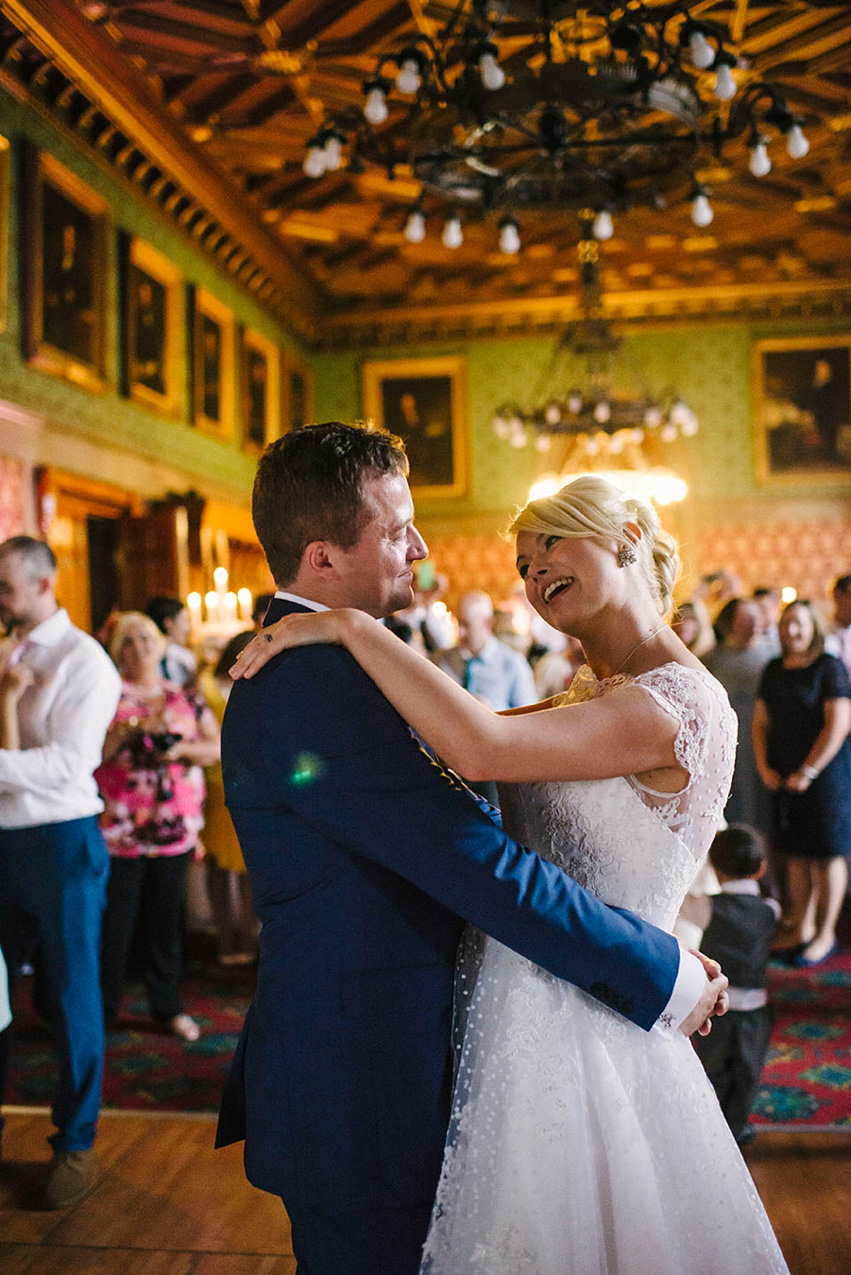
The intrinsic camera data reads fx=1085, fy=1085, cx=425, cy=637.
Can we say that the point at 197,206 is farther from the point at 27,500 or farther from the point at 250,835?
the point at 250,835

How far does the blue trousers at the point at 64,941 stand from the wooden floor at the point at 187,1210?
0.66ft

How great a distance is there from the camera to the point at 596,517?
5.89ft

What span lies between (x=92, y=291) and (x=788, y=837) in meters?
6.26

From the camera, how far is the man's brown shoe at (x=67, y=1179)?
2963 mm

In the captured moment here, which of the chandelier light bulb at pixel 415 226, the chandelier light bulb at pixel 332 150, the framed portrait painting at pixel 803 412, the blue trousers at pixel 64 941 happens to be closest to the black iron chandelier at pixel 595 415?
the framed portrait painting at pixel 803 412

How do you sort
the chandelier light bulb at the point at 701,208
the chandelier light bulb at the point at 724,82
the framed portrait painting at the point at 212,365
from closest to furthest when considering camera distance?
the chandelier light bulb at the point at 724,82, the chandelier light bulb at the point at 701,208, the framed portrait painting at the point at 212,365

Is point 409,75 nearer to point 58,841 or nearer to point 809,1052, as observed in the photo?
point 58,841

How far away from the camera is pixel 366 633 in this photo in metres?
1.46

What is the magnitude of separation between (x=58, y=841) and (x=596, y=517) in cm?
200

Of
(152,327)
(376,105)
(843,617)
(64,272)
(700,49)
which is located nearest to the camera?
(700,49)

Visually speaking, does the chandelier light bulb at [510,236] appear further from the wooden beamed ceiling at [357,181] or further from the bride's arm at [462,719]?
the bride's arm at [462,719]

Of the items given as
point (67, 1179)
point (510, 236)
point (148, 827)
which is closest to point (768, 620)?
point (510, 236)

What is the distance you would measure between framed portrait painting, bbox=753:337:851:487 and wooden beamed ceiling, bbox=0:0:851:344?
0.51m

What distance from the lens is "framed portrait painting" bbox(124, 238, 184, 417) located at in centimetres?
877
